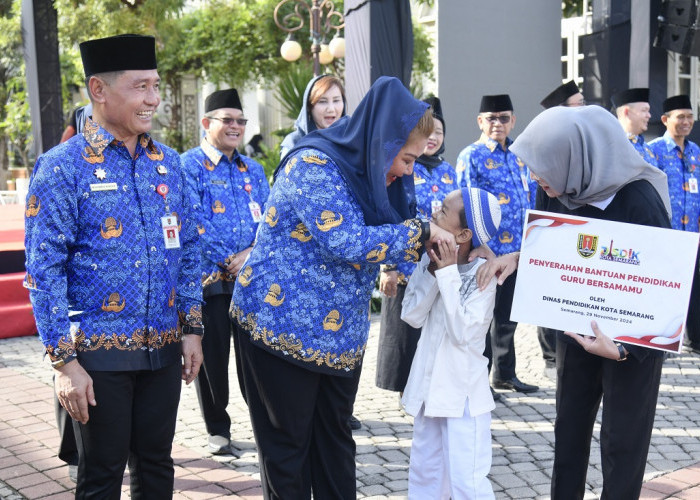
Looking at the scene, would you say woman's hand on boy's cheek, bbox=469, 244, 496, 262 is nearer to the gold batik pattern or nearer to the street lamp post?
the gold batik pattern

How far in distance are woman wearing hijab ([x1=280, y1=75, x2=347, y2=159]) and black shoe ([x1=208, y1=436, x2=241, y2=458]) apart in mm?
1701

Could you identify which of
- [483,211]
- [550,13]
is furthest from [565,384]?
[550,13]

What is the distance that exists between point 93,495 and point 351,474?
1.01 metres

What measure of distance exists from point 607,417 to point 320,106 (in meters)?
2.65

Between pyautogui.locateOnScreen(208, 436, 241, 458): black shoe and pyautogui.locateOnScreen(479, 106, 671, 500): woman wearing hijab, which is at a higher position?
pyautogui.locateOnScreen(479, 106, 671, 500): woman wearing hijab

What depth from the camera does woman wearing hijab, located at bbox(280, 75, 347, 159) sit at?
4988 mm

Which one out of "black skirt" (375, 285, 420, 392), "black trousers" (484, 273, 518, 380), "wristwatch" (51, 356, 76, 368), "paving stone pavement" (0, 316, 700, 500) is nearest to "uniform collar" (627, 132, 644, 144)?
"paving stone pavement" (0, 316, 700, 500)

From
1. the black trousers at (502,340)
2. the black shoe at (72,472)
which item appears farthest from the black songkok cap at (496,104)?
the black shoe at (72,472)

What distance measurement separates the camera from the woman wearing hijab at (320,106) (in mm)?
4988

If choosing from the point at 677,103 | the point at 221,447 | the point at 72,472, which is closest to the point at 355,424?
the point at 221,447

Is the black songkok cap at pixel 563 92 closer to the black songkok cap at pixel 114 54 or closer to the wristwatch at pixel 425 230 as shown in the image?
the wristwatch at pixel 425 230

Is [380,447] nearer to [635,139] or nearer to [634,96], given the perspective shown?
[635,139]

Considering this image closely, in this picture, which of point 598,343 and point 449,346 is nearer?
point 598,343

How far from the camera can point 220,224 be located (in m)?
4.70
